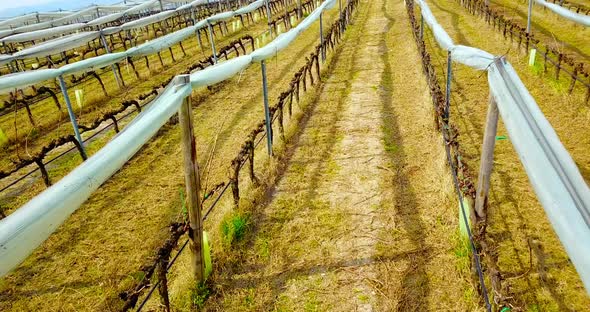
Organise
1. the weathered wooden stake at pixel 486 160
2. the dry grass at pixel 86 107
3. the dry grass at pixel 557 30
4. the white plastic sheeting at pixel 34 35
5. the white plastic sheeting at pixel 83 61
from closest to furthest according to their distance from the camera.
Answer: the weathered wooden stake at pixel 486 160 < the white plastic sheeting at pixel 83 61 < the dry grass at pixel 86 107 < the dry grass at pixel 557 30 < the white plastic sheeting at pixel 34 35

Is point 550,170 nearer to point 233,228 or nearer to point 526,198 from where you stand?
point 526,198

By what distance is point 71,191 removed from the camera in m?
2.29

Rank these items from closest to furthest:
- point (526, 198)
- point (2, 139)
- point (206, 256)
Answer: point (206, 256) → point (526, 198) → point (2, 139)

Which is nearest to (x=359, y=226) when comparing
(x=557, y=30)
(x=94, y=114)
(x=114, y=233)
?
(x=114, y=233)

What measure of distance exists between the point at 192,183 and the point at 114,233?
2.15 meters

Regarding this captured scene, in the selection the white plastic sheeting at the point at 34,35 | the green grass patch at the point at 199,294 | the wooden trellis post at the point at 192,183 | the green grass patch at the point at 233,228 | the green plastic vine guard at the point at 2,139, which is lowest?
the green grass patch at the point at 199,294

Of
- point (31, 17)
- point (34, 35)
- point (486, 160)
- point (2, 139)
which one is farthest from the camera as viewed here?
point (31, 17)

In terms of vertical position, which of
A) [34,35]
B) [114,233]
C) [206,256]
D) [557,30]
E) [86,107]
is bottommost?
[114,233]

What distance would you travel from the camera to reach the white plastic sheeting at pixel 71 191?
6.31 feet

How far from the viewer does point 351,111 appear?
27.4 feet

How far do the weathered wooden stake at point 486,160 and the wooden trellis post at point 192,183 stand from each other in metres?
2.64

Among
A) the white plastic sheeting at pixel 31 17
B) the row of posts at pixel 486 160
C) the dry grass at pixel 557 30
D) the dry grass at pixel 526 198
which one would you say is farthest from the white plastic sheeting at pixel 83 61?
the white plastic sheeting at pixel 31 17

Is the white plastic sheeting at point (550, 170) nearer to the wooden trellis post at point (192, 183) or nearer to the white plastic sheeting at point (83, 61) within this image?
the wooden trellis post at point (192, 183)

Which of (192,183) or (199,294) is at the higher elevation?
(192,183)
